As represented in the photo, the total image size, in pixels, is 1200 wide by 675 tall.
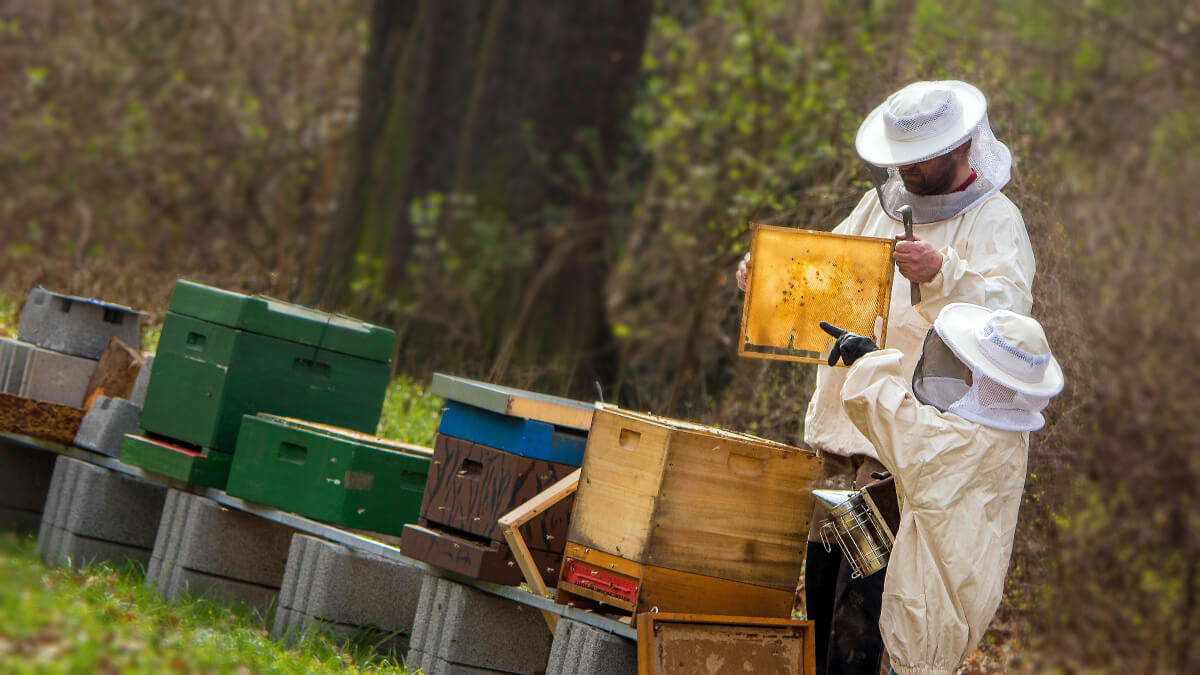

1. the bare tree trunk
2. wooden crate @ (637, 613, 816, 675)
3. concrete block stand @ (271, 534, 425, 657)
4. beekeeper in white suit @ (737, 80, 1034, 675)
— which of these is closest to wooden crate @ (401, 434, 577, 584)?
concrete block stand @ (271, 534, 425, 657)

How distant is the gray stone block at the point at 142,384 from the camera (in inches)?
217

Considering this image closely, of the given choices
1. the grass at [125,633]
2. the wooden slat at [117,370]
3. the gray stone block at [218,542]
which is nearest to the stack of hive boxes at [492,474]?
the grass at [125,633]

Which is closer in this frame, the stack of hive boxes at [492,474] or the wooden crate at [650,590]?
the wooden crate at [650,590]

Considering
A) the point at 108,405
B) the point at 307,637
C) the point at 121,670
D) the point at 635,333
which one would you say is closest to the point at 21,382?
the point at 108,405

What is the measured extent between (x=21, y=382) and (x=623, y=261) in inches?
293

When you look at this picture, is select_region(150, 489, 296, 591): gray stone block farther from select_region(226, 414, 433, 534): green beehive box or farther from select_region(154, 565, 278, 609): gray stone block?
select_region(226, 414, 433, 534): green beehive box

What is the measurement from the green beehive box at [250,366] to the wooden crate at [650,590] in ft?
5.64

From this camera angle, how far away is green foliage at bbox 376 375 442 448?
7004mm

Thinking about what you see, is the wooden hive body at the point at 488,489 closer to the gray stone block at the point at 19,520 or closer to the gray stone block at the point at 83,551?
the gray stone block at the point at 83,551

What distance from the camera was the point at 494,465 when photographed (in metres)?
4.44

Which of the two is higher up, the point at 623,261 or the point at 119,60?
the point at 119,60

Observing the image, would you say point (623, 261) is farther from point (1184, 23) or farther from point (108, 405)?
point (108, 405)

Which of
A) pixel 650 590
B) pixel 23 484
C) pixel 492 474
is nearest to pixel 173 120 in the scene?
pixel 23 484

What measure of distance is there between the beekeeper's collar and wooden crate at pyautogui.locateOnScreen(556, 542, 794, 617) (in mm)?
1232
